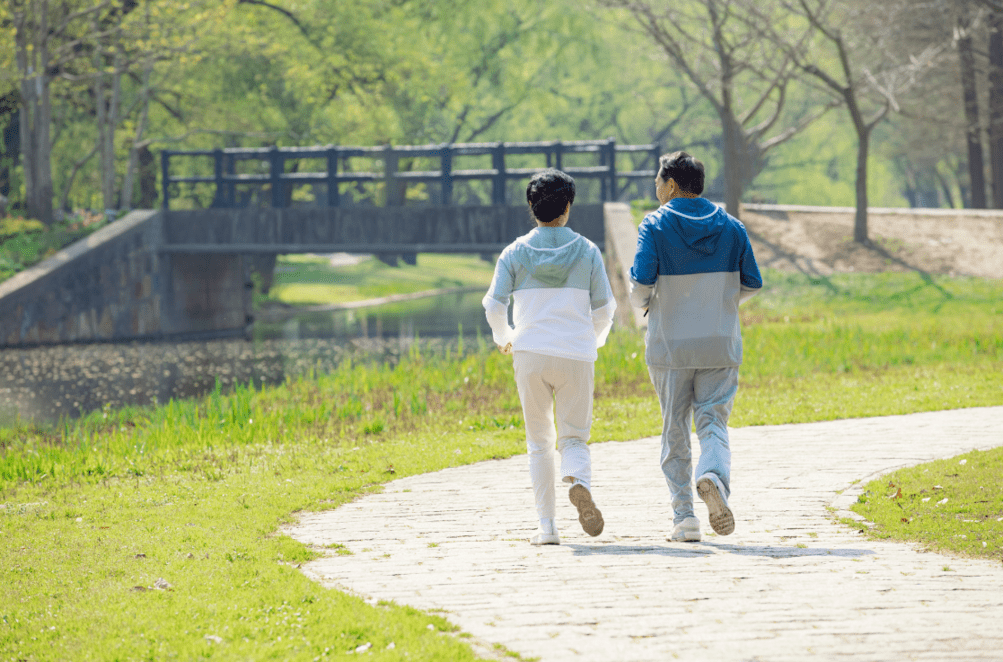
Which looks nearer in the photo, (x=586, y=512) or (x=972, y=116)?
(x=586, y=512)

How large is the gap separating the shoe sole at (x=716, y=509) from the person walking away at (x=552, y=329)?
513 millimetres

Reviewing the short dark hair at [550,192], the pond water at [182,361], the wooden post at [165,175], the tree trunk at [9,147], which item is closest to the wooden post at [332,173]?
the pond water at [182,361]

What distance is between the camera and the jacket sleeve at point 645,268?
5145 mm

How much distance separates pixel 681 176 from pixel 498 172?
18.9m

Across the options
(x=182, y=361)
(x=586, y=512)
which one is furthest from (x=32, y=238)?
(x=586, y=512)

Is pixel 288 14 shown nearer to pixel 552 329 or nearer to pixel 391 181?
pixel 391 181

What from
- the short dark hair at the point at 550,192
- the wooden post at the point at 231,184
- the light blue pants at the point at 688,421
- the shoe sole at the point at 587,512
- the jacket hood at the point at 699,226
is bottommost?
the shoe sole at the point at 587,512

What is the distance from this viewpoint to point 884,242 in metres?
23.3

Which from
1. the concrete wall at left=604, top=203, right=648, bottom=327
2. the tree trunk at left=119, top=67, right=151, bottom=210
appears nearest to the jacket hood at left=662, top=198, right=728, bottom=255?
the concrete wall at left=604, top=203, right=648, bottom=327

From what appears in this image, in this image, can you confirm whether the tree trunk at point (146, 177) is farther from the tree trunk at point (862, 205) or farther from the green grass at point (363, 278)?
the tree trunk at point (862, 205)

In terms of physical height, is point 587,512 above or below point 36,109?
below

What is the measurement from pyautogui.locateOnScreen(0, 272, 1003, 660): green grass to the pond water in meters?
2.04

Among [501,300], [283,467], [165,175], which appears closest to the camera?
[501,300]

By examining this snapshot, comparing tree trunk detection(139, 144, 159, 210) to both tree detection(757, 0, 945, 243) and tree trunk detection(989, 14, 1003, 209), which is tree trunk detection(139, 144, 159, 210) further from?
tree trunk detection(989, 14, 1003, 209)
